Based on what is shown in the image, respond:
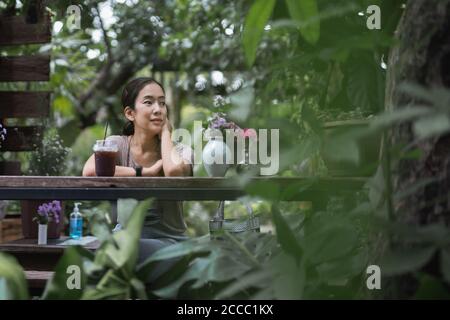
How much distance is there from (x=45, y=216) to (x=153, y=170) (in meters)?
Answer: 1.00

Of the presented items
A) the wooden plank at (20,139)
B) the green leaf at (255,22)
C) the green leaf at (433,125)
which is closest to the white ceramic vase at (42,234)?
the wooden plank at (20,139)

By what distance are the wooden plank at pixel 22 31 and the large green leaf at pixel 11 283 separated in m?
2.20

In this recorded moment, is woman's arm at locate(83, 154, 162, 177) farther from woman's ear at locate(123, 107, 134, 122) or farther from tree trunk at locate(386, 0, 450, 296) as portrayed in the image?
tree trunk at locate(386, 0, 450, 296)

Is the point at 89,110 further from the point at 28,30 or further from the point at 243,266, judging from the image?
the point at 243,266

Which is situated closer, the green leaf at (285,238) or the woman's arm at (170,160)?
the green leaf at (285,238)

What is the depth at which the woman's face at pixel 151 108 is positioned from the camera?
261cm

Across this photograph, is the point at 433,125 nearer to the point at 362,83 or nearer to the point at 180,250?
the point at 180,250

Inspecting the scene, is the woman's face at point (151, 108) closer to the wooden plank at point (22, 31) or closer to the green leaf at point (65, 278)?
the wooden plank at point (22, 31)

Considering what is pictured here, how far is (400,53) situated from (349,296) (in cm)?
45

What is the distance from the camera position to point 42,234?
123 inches

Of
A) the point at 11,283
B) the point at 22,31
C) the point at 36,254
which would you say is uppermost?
the point at 22,31

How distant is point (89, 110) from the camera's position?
659 centimetres

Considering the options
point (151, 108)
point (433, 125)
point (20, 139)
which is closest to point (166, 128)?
point (151, 108)
